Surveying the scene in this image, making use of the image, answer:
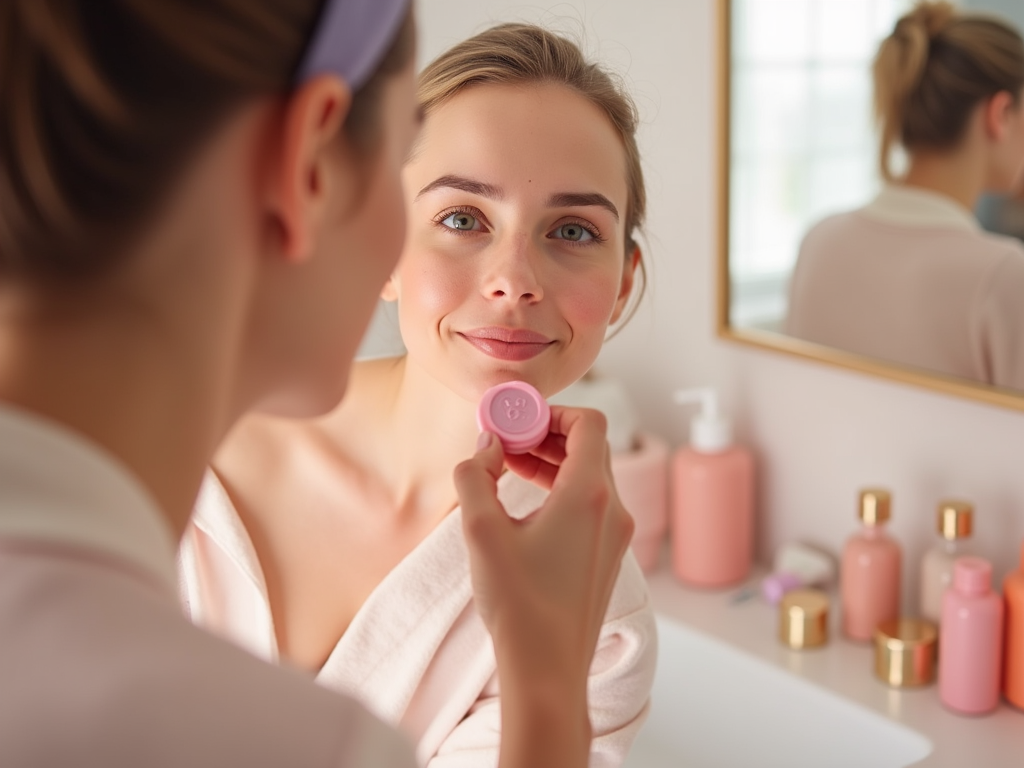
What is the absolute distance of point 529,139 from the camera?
660 mm

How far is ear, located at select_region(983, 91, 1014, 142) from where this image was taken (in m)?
0.96

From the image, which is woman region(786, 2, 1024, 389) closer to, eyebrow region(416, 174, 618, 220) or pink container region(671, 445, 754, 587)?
pink container region(671, 445, 754, 587)

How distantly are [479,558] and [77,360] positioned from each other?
0.21m

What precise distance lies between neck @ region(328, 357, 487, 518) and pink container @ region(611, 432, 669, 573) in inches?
17.1

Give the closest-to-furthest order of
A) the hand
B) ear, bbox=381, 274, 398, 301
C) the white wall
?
1. the hand
2. ear, bbox=381, 274, 398, 301
3. the white wall

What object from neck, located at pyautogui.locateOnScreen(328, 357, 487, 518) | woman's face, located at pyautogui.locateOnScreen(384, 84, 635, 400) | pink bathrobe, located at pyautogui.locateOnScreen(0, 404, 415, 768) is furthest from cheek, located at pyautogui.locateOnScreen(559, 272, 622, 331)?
pink bathrobe, located at pyautogui.locateOnScreen(0, 404, 415, 768)

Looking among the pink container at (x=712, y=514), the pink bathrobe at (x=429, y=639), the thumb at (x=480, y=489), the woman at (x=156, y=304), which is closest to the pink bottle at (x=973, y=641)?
the pink container at (x=712, y=514)

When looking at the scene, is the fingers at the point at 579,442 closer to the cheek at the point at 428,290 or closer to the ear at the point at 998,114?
the cheek at the point at 428,290

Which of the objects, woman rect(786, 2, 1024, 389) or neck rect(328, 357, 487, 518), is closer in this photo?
neck rect(328, 357, 487, 518)

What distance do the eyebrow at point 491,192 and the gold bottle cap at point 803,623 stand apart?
58cm

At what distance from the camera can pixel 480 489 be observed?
531 millimetres

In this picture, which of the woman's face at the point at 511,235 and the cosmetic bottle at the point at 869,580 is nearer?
the woman's face at the point at 511,235

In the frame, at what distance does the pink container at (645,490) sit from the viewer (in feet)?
4.04

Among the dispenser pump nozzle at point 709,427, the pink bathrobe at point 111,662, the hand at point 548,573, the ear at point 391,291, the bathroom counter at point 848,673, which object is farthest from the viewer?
the dispenser pump nozzle at point 709,427
